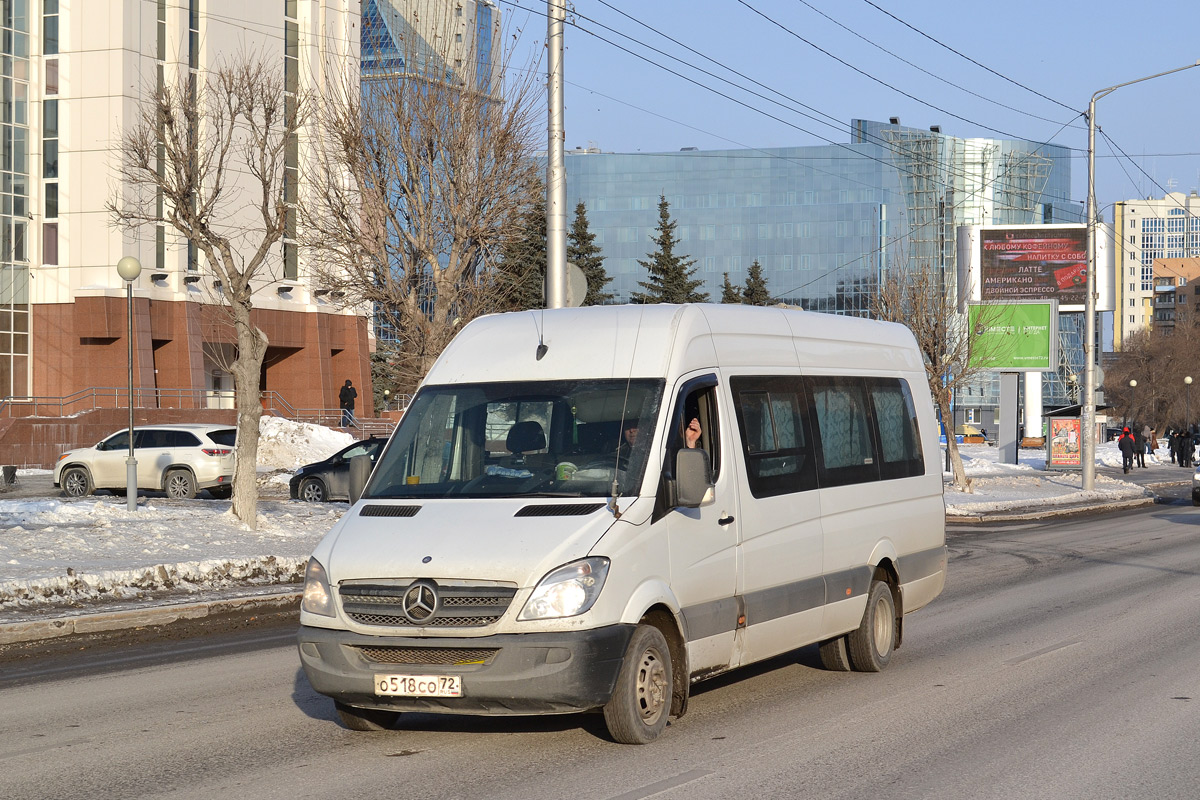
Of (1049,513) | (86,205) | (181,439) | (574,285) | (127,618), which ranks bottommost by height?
(1049,513)

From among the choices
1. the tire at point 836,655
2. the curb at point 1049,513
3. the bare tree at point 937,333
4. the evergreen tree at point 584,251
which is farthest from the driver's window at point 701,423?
the evergreen tree at point 584,251

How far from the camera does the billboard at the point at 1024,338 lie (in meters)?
48.2

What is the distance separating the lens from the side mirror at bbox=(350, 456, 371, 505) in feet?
26.9

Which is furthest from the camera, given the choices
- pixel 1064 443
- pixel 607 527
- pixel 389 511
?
pixel 1064 443

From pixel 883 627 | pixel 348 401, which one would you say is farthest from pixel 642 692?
pixel 348 401

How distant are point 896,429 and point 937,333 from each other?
28.8 m

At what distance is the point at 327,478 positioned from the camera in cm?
2853

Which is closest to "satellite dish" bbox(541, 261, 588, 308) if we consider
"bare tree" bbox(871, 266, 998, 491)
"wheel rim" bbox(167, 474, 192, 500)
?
"wheel rim" bbox(167, 474, 192, 500)

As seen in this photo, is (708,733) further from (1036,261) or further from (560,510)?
(1036,261)

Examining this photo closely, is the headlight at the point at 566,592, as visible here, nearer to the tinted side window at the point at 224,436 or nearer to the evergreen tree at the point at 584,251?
the tinted side window at the point at 224,436

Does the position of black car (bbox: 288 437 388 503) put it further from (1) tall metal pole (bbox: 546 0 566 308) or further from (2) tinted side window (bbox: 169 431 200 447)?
(1) tall metal pole (bbox: 546 0 566 308)

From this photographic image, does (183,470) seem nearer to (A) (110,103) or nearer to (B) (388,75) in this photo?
(B) (388,75)

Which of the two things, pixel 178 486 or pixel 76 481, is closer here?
pixel 178 486

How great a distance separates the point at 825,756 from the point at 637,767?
1028mm
